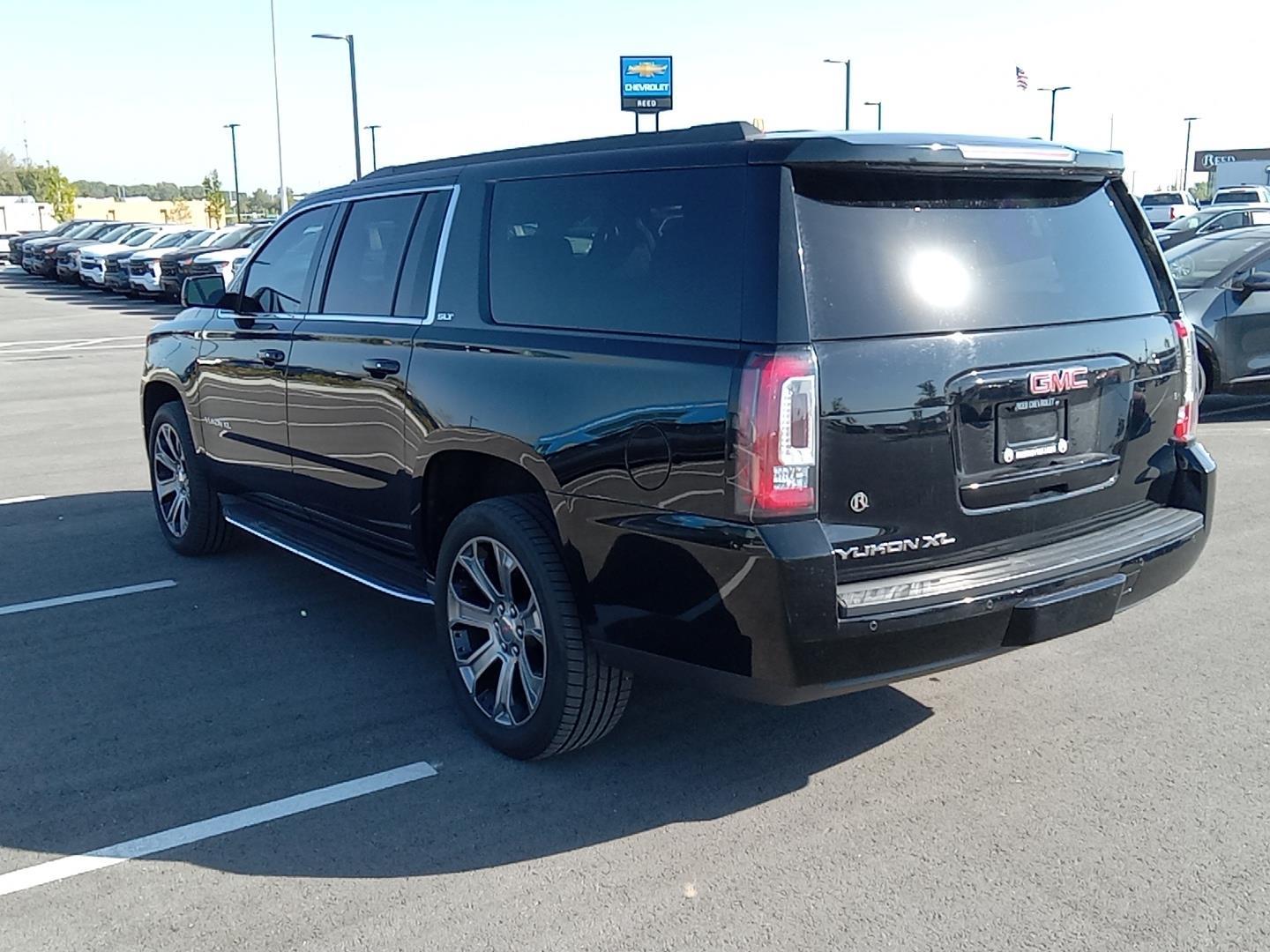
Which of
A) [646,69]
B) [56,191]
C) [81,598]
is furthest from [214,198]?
[81,598]

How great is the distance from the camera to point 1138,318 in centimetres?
402

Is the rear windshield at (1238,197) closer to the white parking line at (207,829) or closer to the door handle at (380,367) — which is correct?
the door handle at (380,367)

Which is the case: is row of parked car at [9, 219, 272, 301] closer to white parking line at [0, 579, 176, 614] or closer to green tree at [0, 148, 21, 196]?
white parking line at [0, 579, 176, 614]

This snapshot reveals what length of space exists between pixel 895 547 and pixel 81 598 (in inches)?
170

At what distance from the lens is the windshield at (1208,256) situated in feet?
35.4

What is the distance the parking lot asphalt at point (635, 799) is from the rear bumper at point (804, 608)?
1.73 feet

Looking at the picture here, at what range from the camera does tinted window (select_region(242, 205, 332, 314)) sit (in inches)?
217

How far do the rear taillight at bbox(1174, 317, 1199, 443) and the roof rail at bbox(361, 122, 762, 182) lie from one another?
5.78 feet

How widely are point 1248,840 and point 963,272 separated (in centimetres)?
182

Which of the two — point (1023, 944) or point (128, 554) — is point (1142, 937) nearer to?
point (1023, 944)

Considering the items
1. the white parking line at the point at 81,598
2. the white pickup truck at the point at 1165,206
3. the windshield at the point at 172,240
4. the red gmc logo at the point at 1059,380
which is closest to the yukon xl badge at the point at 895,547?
the red gmc logo at the point at 1059,380

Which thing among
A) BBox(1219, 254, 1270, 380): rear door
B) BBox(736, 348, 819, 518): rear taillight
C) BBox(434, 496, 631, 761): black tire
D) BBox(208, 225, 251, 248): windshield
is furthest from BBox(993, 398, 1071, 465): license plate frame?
BBox(208, 225, 251, 248): windshield

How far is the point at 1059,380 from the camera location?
3637mm

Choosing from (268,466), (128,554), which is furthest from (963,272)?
(128,554)
